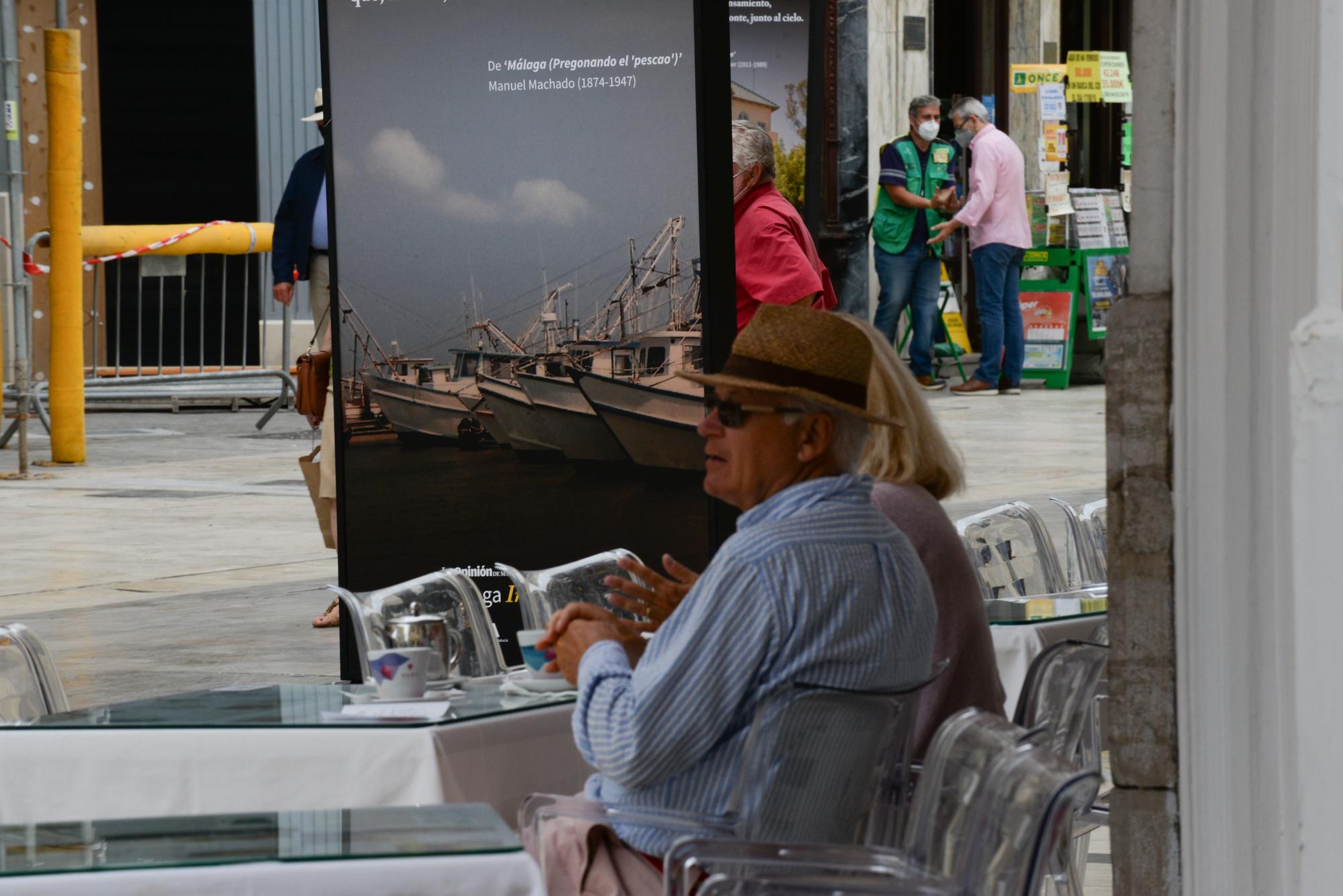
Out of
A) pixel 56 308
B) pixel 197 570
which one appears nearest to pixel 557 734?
pixel 197 570

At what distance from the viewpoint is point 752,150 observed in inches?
271

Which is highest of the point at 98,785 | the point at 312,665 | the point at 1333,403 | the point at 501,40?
the point at 501,40

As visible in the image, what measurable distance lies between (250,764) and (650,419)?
8.53 feet

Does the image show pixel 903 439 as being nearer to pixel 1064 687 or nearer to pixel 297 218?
pixel 1064 687

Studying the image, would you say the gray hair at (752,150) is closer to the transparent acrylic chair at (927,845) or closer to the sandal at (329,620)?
the sandal at (329,620)

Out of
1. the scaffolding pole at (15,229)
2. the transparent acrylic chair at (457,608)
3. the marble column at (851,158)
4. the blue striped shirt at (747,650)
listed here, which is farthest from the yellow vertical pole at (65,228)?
the blue striped shirt at (747,650)

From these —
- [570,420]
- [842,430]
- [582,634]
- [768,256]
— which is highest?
[768,256]

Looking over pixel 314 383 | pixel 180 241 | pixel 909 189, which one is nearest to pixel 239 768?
pixel 314 383

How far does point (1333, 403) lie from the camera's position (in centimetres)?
277

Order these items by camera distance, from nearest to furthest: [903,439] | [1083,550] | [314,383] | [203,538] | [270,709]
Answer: [270,709] < [903,439] < [1083,550] < [314,383] < [203,538]

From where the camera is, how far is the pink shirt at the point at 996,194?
16.0 m

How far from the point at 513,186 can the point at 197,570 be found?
4.28 m

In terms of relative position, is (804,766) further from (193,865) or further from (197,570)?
(197,570)

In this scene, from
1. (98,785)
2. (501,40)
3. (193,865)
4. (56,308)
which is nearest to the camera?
(193,865)
